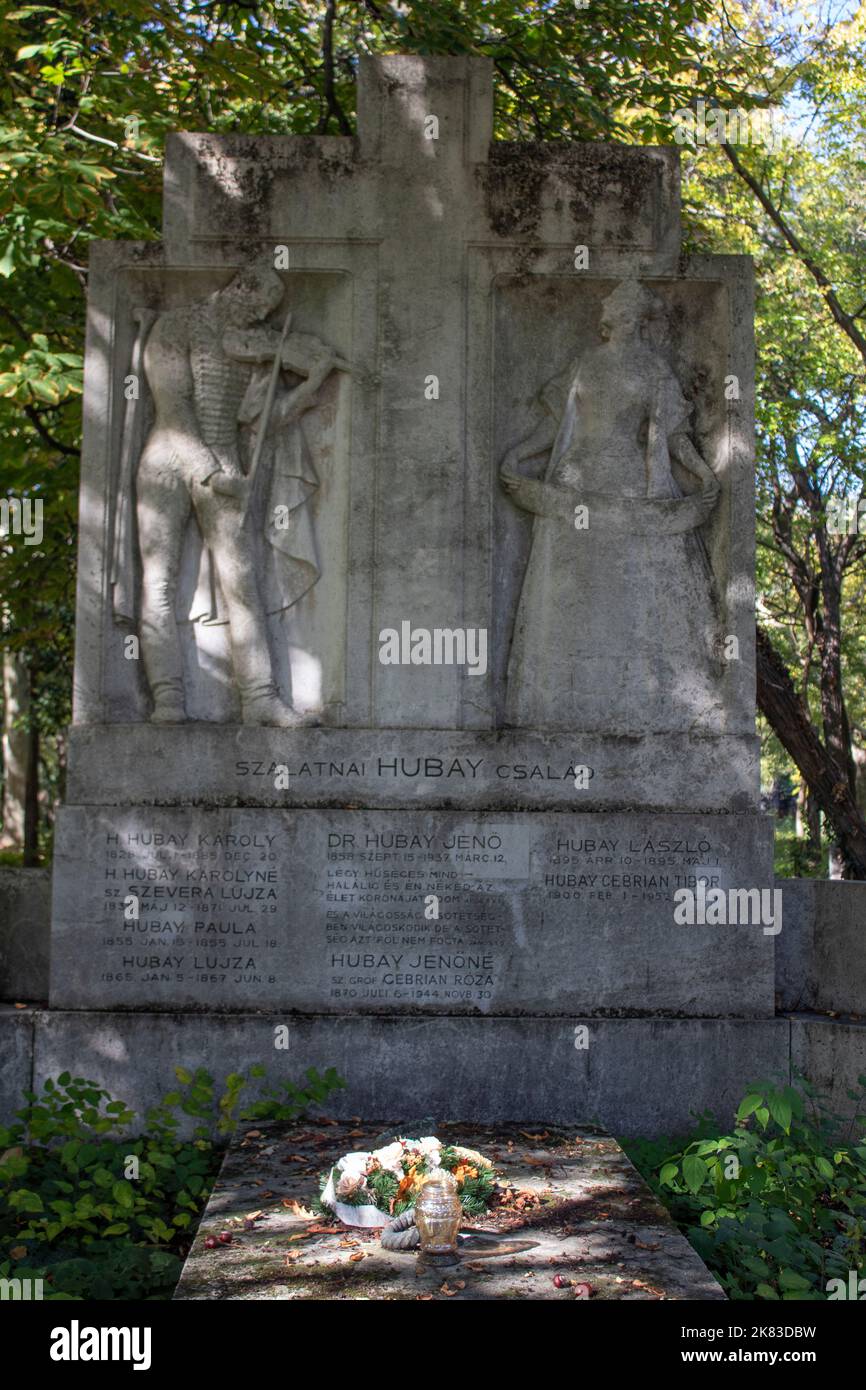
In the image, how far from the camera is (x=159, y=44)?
11.4 meters

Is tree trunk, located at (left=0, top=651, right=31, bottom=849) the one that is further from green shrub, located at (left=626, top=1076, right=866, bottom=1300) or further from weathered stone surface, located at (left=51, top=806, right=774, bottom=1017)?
green shrub, located at (left=626, top=1076, right=866, bottom=1300)

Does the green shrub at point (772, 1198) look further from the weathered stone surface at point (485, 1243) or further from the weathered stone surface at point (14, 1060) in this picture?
the weathered stone surface at point (14, 1060)

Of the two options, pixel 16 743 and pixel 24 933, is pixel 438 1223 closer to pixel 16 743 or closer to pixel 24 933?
pixel 24 933

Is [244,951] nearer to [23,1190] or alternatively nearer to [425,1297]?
[23,1190]

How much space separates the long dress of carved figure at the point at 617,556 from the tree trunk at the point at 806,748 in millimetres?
5238

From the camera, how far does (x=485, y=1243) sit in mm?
5129

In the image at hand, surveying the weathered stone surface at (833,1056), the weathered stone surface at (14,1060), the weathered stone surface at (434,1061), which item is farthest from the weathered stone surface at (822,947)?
the weathered stone surface at (14,1060)

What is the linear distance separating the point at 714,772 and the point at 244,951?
2.78 meters

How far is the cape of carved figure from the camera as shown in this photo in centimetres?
809

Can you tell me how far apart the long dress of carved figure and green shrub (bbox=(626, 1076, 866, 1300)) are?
7.96 feet

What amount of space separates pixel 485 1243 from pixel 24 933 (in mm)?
4137

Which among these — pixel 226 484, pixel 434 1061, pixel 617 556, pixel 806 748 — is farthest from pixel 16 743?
pixel 434 1061

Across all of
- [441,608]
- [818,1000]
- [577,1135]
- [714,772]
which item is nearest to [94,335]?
[441,608]

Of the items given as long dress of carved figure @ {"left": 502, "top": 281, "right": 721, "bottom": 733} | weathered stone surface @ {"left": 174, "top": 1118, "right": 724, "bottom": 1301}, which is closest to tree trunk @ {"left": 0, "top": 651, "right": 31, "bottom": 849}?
long dress of carved figure @ {"left": 502, "top": 281, "right": 721, "bottom": 733}
